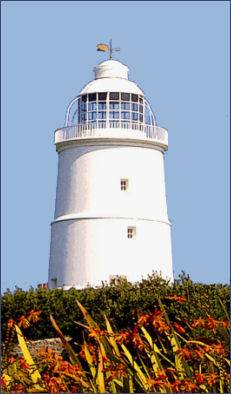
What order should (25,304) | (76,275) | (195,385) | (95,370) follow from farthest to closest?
(76,275)
(25,304)
(95,370)
(195,385)

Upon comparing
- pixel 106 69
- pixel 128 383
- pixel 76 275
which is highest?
pixel 106 69

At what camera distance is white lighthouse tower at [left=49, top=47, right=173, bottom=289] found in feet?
78.8

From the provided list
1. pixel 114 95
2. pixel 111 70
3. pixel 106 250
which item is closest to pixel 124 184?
pixel 106 250

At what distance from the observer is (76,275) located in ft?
77.9

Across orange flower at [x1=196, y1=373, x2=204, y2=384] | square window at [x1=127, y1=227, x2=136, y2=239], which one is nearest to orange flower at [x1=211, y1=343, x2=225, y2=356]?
orange flower at [x1=196, y1=373, x2=204, y2=384]

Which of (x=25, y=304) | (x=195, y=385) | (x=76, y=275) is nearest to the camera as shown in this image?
(x=195, y=385)

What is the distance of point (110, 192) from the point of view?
2477cm

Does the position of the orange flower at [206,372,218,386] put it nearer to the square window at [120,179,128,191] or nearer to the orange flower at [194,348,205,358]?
the orange flower at [194,348,205,358]

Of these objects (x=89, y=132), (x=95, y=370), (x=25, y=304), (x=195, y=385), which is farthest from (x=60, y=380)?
(x=89, y=132)

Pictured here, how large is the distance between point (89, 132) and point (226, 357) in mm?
19281

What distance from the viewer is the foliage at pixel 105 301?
1402cm

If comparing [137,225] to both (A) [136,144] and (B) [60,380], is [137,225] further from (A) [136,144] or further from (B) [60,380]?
(B) [60,380]

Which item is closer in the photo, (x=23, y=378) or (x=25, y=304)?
(x=23, y=378)

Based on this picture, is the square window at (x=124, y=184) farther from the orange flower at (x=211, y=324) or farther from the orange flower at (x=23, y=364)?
the orange flower at (x=23, y=364)
